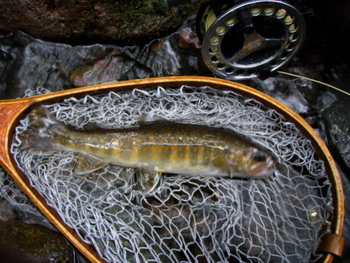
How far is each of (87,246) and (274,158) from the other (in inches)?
68.4

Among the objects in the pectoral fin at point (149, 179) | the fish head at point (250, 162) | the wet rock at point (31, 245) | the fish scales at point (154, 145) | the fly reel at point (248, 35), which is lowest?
the wet rock at point (31, 245)

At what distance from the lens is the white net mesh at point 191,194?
2.40 meters

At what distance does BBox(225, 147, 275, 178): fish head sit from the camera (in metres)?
2.43

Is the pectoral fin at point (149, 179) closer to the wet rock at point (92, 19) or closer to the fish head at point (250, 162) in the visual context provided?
the fish head at point (250, 162)

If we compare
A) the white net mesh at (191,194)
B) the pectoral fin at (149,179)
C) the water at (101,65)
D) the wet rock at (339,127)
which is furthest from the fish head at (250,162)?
the water at (101,65)

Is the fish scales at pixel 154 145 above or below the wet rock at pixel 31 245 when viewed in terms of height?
above

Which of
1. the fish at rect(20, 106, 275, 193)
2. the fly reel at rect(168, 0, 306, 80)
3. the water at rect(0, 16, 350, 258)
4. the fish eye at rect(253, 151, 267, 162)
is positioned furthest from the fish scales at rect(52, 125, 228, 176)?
the water at rect(0, 16, 350, 258)

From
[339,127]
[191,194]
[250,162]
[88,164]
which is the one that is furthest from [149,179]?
[339,127]

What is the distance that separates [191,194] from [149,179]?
42cm

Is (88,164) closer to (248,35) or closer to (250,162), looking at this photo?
(250,162)

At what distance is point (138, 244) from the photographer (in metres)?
2.46

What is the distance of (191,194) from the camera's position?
2.59 m

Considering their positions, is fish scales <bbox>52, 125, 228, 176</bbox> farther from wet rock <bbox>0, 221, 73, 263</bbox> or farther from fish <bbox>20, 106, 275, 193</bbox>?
wet rock <bbox>0, 221, 73, 263</bbox>

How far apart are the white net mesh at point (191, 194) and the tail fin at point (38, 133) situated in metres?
0.06
